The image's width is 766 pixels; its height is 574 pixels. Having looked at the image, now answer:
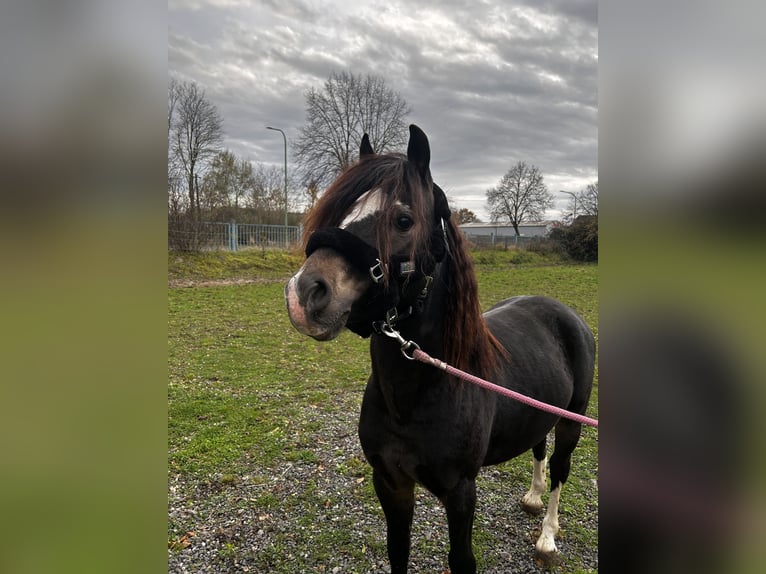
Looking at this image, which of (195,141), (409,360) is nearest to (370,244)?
(409,360)

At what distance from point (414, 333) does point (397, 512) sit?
1219mm

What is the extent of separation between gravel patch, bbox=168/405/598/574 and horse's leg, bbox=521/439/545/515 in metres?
0.09

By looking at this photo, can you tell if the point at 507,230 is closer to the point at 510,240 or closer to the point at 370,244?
the point at 510,240

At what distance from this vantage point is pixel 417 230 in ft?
6.15

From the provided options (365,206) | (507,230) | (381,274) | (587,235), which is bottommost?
(381,274)

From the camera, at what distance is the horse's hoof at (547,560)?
338cm

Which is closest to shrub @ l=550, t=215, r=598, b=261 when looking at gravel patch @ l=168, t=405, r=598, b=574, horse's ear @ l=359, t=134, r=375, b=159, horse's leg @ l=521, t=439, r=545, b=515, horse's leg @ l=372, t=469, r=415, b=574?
horse's ear @ l=359, t=134, r=375, b=159

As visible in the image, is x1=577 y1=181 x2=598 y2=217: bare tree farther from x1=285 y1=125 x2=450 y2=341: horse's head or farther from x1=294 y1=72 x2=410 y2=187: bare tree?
x1=294 y1=72 x2=410 y2=187: bare tree

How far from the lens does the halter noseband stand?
1660 millimetres
